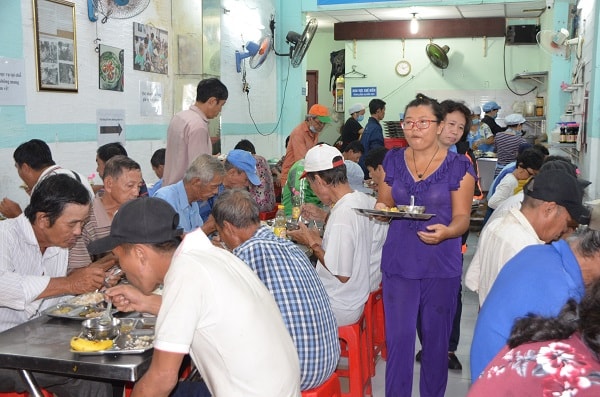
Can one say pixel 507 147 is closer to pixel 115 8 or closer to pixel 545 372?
pixel 115 8

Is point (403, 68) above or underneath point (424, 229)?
above

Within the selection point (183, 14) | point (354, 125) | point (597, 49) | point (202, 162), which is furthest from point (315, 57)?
point (202, 162)

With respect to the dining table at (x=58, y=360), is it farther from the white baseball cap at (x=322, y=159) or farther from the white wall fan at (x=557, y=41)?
the white wall fan at (x=557, y=41)

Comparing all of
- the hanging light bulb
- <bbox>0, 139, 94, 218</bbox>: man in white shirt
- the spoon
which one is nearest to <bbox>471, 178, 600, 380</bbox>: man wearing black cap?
the spoon

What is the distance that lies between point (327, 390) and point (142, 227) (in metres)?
1.25

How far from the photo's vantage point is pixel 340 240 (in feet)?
12.0

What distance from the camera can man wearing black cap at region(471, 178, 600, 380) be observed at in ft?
6.46

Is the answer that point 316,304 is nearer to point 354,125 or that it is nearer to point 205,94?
point 205,94

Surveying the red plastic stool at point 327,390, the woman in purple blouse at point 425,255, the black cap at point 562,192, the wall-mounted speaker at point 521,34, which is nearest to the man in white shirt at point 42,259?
the red plastic stool at point 327,390

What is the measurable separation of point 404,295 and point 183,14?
504 centimetres

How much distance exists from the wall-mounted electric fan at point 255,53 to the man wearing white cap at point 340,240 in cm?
583

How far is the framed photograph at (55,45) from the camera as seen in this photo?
5000 millimetres

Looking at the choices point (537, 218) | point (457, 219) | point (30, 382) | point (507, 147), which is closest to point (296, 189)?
point (457, 219)

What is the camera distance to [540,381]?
1360mm
